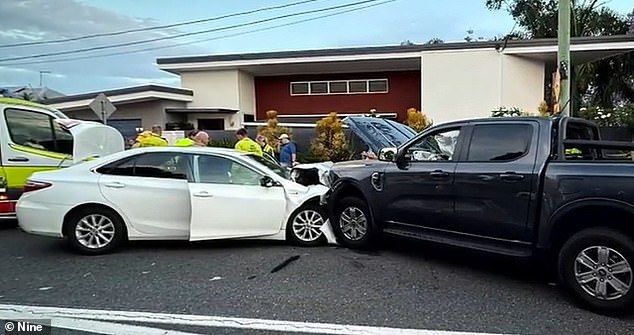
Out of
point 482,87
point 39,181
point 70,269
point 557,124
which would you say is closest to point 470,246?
point 557,124

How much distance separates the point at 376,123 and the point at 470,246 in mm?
5841

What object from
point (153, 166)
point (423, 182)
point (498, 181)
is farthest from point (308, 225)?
point (498, 181)

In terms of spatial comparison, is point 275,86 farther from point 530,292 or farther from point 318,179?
point 530,292

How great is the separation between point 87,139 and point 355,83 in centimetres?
1684

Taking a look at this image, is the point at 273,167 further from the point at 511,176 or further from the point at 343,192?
the point at 511,176

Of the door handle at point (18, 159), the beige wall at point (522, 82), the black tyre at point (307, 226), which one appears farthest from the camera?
the beige wall at point (522, 82)

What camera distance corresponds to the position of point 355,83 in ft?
81.1

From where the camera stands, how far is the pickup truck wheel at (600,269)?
14.4 ft

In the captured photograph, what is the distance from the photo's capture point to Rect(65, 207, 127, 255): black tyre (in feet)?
22.3

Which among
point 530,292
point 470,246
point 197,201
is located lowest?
point 530,292

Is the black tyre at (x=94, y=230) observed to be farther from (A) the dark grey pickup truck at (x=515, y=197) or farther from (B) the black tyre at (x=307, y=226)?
(A) the dark grey pickup truck at (x=515, y=197)

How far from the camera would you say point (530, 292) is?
200 inches

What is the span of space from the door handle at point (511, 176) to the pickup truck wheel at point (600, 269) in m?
0.74

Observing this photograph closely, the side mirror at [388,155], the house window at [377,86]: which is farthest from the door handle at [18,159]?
the house window at [377,86]
